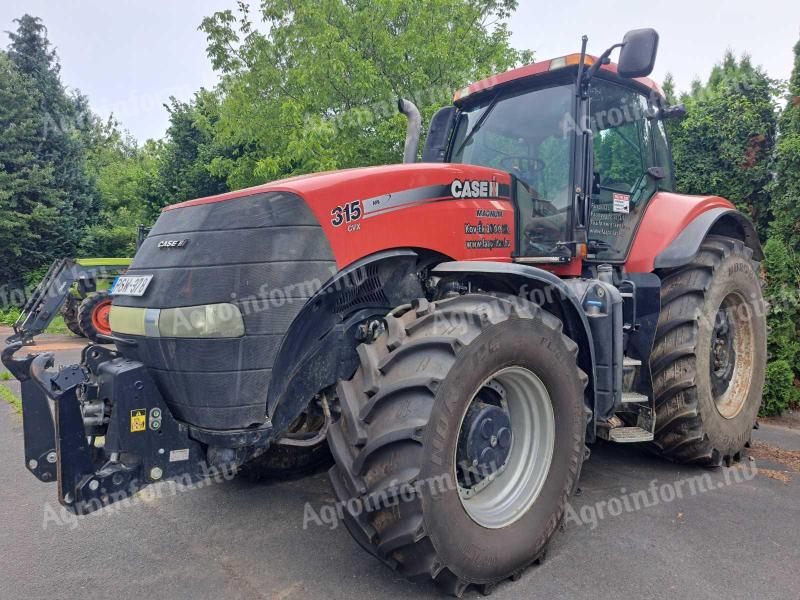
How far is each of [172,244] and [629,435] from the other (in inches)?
111

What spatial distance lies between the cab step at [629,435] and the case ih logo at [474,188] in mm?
1607

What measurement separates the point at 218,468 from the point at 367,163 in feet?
25.3

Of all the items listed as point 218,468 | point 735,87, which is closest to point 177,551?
point 218,468

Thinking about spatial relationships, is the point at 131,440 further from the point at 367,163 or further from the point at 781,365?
the point at 367,163

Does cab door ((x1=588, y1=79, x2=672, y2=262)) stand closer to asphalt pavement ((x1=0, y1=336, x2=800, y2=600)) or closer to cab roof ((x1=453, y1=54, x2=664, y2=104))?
cab roof ((x1=453, y1=54, x2=664, y2=104))

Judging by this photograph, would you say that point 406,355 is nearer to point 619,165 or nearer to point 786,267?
point 619,165

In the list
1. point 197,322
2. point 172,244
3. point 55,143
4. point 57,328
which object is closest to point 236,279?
point 197,322

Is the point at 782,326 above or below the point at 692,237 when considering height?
below

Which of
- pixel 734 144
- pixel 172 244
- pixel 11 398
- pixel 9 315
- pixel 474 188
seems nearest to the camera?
pixel 172 244

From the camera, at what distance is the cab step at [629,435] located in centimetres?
339

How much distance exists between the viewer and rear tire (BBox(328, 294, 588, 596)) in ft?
7.07

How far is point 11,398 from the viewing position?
5.95 metres

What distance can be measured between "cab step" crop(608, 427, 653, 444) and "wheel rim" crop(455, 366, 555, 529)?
2.77 ft

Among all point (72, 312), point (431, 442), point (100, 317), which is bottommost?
point (72, 312)
